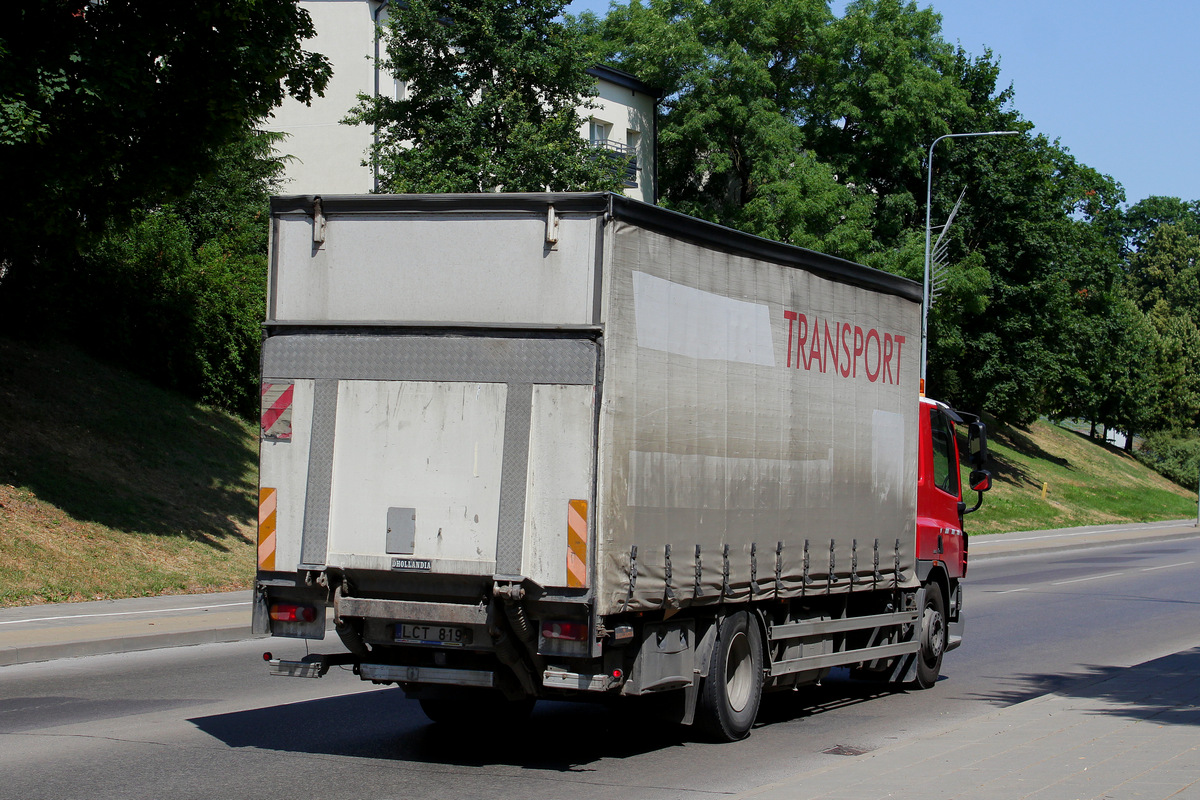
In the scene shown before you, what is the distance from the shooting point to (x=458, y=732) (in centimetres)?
890

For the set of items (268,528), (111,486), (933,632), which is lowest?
(933,632)

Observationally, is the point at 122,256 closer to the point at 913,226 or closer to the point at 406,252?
the point at 406,252

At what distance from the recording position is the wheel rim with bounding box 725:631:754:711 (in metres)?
8.59

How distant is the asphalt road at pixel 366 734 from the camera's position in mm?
7195

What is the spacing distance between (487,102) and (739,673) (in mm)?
18847

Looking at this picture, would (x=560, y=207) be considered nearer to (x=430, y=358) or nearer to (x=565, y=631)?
(x=430, y=358)

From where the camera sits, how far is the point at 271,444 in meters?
7.80

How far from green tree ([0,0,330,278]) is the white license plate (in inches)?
439

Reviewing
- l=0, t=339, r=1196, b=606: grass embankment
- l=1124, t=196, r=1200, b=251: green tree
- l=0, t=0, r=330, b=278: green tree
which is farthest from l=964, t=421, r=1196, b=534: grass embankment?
l=1124, t=196, r=1200, b=251: green tree

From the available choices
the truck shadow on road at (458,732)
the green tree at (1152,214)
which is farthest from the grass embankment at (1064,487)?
the green tree at (1152,214)

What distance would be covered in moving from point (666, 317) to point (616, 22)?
41.8 meters

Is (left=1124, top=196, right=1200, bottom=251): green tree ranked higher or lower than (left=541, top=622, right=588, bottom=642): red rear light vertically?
higher

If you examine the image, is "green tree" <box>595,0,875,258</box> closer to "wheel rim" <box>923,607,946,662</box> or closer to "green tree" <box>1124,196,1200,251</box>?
"wheel rim" <box>923,607,946,662</box>

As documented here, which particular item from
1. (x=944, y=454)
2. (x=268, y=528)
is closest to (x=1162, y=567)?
(x=944, y=454)
